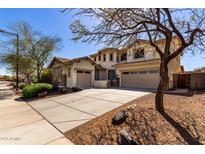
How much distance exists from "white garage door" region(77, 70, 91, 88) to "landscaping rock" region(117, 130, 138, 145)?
14596mm

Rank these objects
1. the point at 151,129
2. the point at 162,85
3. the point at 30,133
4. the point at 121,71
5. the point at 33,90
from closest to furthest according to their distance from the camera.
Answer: the point at 151,129 → the point at 30,133 → the point at 162,85 → the point at 33,90 → the point at 121,71

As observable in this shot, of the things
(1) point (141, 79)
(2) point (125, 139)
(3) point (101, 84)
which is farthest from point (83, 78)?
(2) point (125, 139)

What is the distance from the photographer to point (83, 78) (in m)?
18.6

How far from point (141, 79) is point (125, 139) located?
13260mm

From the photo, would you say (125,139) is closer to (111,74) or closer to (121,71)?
(121,71)

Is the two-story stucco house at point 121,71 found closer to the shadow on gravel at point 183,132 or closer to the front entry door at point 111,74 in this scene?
the front entry door at point 111,74

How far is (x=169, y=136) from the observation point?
3672mm

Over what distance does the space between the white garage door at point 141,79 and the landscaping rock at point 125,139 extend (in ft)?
40.0

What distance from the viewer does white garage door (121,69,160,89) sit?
49.1ft

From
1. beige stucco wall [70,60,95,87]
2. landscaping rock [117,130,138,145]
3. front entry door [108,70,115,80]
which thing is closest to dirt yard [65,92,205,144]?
landscaping rock [117,130,138,145]

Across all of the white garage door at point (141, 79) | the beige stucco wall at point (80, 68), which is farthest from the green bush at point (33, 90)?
the white garage door at point (141, 79)
